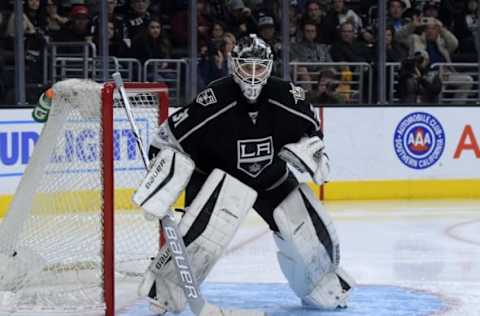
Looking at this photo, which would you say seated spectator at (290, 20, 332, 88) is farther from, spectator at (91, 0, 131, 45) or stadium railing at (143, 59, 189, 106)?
spectator at (91, 0, 131, 45)

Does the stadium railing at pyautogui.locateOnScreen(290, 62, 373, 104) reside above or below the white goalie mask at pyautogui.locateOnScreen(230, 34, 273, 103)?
below

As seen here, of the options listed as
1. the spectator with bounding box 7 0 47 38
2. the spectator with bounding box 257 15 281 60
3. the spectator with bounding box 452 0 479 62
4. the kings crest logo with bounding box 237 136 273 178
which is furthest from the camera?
the spectator with bounding box 452 0 479 62

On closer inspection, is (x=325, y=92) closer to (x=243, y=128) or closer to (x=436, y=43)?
(x=436, y=43)

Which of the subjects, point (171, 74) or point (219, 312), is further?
point (171, 74)

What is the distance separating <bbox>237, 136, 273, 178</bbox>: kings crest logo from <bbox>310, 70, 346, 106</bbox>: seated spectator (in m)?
5.13

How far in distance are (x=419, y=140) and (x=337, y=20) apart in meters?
1.22

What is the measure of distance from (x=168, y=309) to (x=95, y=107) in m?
0.87

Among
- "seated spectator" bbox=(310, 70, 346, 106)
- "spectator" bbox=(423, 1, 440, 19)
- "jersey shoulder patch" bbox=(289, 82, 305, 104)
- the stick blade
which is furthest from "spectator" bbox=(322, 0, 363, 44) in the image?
the stick blade

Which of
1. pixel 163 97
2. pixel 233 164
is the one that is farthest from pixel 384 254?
pixel 233 164

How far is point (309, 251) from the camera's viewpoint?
202 inches

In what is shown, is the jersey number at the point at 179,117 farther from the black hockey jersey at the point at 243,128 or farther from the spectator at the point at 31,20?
the spectator at the point at 31,20

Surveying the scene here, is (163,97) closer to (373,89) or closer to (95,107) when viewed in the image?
(95,107)

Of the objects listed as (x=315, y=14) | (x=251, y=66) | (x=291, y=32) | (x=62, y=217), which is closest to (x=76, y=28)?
(x=291, y=32)

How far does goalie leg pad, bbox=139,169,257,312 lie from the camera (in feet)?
16.0
